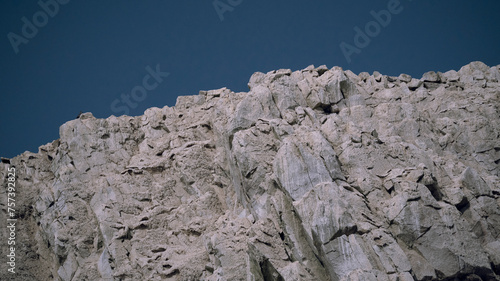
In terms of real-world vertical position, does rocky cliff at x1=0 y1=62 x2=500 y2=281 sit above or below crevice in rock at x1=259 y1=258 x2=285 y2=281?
above

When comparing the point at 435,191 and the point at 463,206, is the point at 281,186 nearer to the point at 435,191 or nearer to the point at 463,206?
the point at 435,191

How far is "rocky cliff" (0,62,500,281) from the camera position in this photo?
35.7m

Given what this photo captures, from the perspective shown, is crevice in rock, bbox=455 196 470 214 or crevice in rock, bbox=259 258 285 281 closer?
crevice in rock, bbox=259 258 285 281

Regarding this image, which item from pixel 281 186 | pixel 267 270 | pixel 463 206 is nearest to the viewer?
pixel 267 270

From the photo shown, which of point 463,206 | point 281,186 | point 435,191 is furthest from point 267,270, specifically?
point 463,206

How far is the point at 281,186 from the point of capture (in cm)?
3875

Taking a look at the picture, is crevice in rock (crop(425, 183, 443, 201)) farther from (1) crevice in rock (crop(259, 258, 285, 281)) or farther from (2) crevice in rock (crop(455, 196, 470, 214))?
(1) crevice in rock (crop(259, 258, 285, 281))

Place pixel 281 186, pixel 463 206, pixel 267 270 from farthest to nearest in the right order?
pixel 463 206 < pixel 281 186 < pixel 267 270

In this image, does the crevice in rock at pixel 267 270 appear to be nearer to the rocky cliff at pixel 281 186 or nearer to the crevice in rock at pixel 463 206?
the rocky cliff at pixel 281 186

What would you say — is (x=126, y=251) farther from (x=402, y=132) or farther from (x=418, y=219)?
(x=402, y=132)

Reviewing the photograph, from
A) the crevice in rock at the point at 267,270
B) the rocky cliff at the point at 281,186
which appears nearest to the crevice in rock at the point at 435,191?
the rocky cliff at the point at 281,186

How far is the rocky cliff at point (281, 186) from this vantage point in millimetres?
35688

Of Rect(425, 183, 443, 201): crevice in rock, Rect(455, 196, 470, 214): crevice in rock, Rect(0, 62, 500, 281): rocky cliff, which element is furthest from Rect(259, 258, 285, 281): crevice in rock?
Rect(455, 196, 470, 214): crevice in rock

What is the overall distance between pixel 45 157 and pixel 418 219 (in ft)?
119
